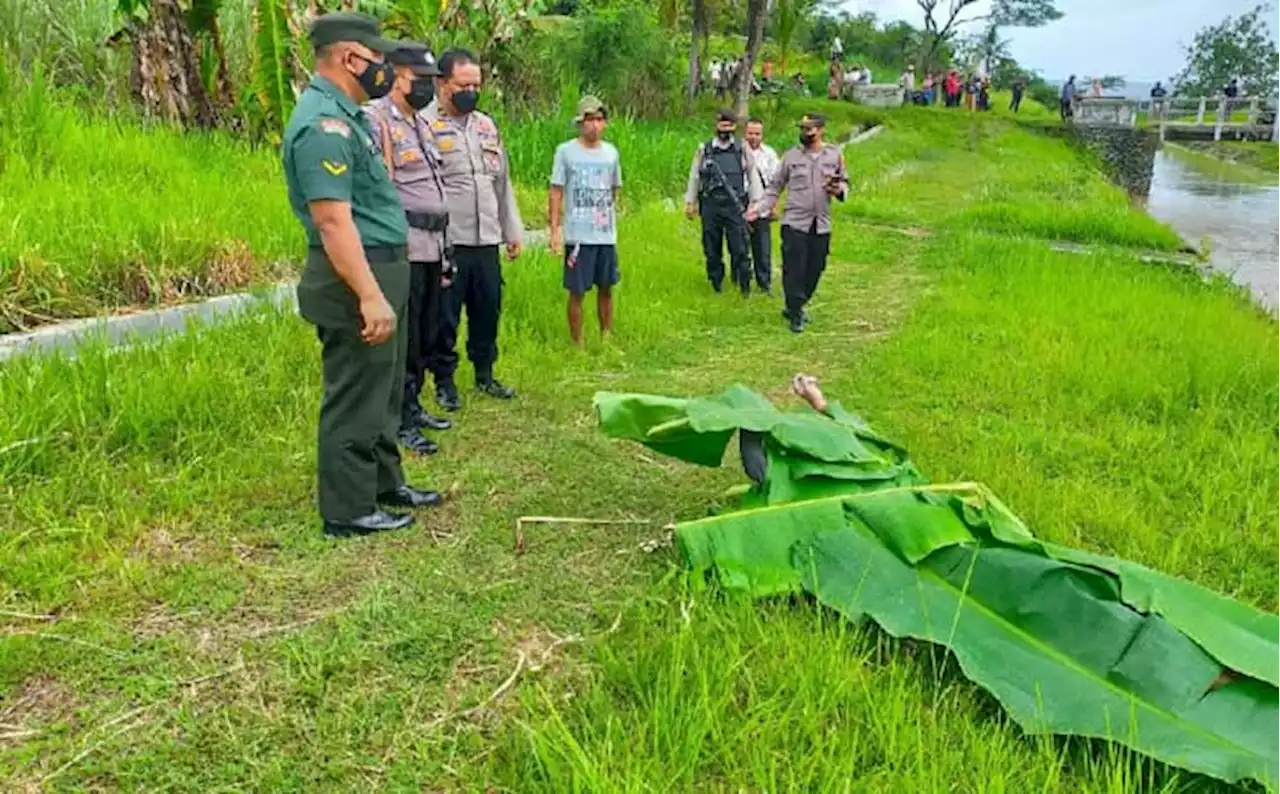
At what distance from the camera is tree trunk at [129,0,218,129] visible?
8.17m

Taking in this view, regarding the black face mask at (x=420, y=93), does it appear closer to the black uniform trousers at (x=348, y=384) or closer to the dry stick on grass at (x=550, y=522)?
the black uniform trousers at (x=348, y=384)

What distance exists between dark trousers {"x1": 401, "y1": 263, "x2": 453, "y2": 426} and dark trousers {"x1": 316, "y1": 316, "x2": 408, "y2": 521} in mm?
1003

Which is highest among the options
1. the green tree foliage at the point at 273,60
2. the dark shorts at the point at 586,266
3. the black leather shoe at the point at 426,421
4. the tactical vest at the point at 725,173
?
the green tree foliage at the point at 273,60

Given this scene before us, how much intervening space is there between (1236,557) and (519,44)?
43.8ft

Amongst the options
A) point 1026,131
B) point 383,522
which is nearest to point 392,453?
point 383,522

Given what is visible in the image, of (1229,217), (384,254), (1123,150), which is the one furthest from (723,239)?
(1123,150)

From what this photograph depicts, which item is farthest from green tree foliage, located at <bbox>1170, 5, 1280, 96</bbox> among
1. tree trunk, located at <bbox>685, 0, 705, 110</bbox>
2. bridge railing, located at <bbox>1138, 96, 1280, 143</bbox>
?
tree trunk, located at <bbox>685, 0, 705, 110</bbox>

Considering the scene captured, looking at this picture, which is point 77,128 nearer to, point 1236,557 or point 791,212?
point 791,212

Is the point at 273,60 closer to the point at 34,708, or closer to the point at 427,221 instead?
the point at 427,221

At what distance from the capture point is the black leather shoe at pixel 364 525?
3477 mm

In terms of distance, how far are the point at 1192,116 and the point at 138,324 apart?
46128 millimetres

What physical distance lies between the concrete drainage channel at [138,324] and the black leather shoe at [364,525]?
5.62ft

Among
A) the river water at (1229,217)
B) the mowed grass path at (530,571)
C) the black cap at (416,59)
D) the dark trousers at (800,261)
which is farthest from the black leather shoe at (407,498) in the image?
the river water at (1229,217)

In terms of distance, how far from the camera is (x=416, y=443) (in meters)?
4.40
